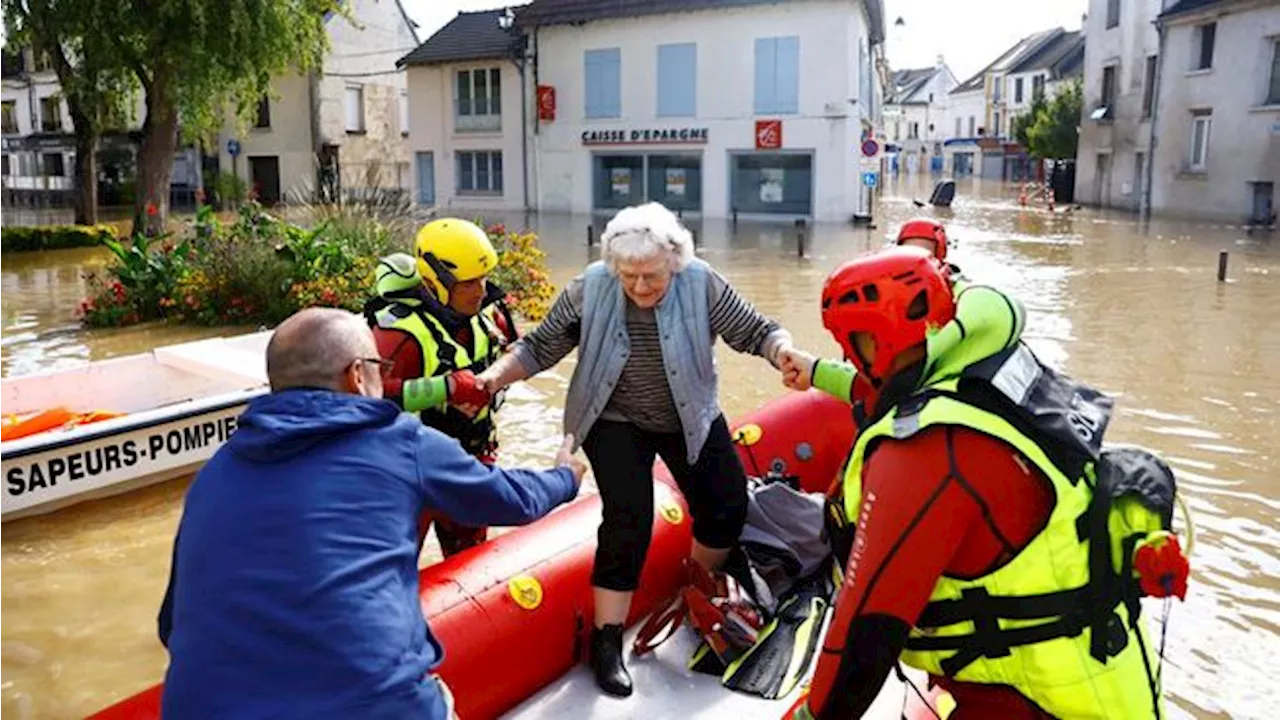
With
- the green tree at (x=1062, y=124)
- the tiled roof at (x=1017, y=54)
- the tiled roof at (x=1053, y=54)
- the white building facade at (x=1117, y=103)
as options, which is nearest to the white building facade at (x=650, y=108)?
the white building facade at (x=1117, y=103)

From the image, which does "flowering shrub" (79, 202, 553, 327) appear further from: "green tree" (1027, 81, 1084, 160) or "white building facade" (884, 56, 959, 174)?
A: "white building facade" (884, 56, 959, 174)

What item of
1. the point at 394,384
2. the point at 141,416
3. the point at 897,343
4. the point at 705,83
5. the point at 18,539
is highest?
the point at 705,83

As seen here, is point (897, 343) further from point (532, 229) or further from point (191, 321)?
point (532, 229)

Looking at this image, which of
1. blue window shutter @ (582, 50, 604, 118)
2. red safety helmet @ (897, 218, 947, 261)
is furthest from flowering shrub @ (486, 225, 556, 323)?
blue window shutter @ (582, 50, 604, 118)

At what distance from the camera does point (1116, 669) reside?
82.3 inches

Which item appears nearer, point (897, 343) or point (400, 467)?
point (897, 343)

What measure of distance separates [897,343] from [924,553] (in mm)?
413

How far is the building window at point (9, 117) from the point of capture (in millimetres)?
43000

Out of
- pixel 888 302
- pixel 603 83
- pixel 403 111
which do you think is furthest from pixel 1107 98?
pixel 888 302

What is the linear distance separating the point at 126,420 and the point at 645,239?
4.32 metres

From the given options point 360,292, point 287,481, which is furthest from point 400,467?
point 360,292

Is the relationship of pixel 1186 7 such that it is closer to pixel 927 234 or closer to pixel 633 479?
pixel 927 234

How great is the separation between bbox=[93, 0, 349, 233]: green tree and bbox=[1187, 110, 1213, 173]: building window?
22.6m

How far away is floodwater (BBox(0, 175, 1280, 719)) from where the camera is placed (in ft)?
16.5
